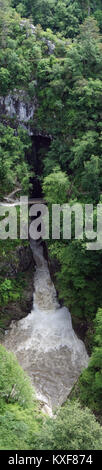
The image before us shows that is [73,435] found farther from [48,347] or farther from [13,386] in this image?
[48,347]

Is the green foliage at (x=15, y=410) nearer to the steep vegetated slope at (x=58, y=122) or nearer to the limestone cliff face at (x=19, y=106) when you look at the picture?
the steep vegetated slope at (x=58, y=122)

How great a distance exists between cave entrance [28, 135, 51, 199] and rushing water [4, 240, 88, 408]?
8244 millimetres

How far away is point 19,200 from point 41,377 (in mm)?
11187

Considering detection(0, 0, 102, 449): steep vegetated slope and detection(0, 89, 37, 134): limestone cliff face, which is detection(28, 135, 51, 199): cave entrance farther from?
detection(0, 89, 37, 134): limestone cliff face

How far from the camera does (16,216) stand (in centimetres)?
2352

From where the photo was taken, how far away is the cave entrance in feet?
93.8

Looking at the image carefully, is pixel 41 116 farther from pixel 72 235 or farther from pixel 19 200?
pixel 72 235

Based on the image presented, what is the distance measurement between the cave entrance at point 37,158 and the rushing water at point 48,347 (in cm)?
824

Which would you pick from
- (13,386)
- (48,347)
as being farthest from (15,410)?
(48,347)

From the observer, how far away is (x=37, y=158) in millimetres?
29031

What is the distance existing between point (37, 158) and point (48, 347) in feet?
47.7

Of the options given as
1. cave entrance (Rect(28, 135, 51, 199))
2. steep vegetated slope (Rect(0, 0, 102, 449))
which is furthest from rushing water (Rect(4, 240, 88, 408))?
cave entrance (Rect(28, 135, 51, 199))

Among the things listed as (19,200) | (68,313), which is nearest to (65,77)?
(19,200)

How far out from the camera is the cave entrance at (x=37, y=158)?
2859 cm
